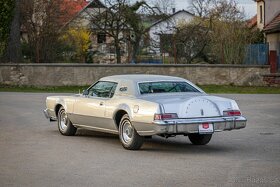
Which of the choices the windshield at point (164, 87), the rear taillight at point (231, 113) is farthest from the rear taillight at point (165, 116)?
the windshield at point (164, 87)

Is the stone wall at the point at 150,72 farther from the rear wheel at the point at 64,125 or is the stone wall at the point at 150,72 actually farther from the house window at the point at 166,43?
the rear wheel at the point at 64,125

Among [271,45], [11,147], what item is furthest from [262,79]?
[11,147]

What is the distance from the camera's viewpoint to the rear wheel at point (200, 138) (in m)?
13.6

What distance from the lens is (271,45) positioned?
146 feet

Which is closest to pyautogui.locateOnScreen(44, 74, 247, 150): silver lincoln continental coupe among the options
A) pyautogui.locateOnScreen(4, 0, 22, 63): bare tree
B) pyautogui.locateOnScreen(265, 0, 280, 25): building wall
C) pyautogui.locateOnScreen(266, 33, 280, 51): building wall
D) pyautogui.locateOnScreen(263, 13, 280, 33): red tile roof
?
pyautogui.locateOnScreen(4, 0, 22, 63): bare tree

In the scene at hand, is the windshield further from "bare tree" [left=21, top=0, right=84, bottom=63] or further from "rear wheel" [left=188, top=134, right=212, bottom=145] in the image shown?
"bare tree" [left=21, top=0, right=84, bottom=63]

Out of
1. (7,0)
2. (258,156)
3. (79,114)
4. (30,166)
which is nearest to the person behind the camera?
(30,166)

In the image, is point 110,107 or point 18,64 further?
point 18,64

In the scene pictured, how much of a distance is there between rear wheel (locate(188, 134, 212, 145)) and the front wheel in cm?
134

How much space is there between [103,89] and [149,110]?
227cm

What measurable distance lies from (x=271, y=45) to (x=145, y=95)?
3258cm

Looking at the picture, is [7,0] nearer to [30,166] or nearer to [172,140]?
[172,140]

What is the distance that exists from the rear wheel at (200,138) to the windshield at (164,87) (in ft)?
3.03

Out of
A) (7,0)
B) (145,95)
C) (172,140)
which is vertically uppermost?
(7,0)
